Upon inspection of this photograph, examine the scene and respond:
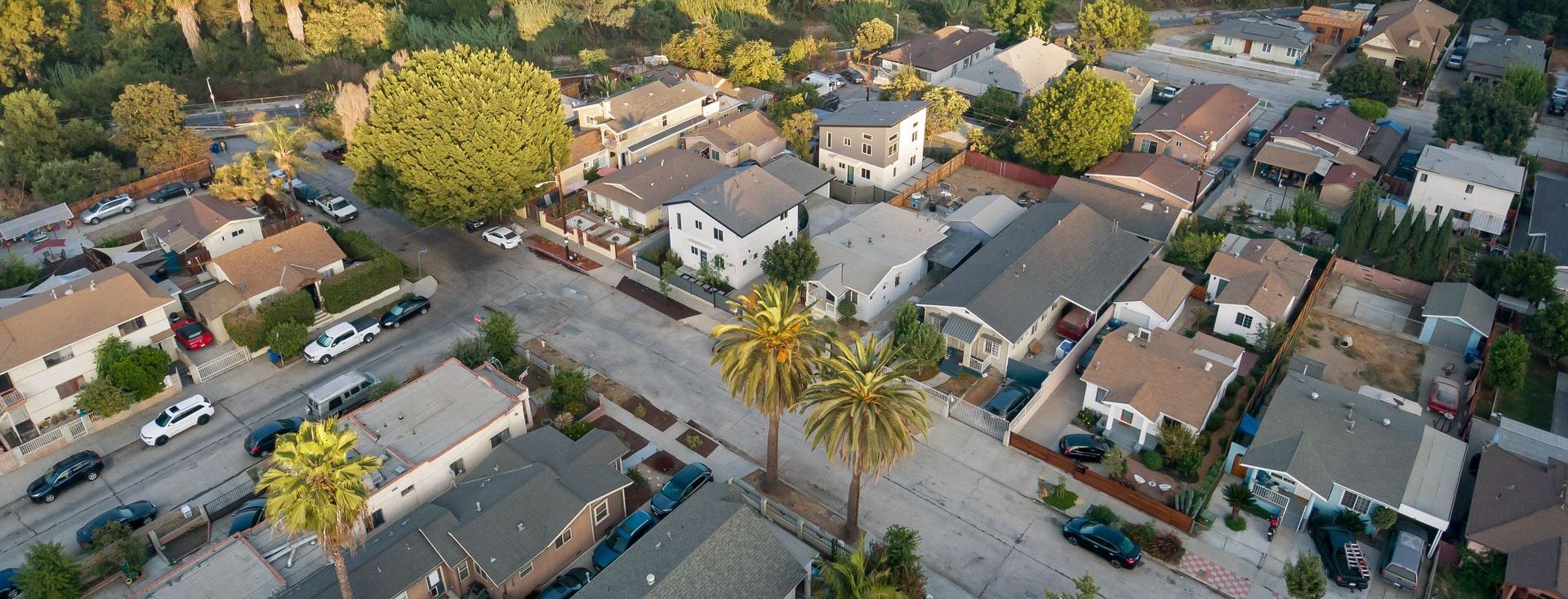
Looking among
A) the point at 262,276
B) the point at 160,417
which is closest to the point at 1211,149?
the point at 262,276

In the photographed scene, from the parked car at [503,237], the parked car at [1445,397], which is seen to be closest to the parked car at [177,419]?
the parked car at [503,237]

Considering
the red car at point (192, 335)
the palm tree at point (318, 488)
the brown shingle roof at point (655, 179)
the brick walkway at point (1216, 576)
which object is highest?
the palm tree at point (318, 488)

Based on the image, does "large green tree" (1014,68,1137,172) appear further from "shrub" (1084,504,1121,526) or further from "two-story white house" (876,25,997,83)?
"shrub" (1084,504,1121,526)

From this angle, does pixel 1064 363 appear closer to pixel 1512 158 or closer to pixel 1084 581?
pixel 1084 581

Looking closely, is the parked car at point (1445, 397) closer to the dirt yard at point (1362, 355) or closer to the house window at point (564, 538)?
the dirt yard at point (1362, 355)

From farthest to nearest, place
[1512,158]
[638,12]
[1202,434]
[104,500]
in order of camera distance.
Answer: [638,12]
[1512,158]
[1202,434]
[104,500]

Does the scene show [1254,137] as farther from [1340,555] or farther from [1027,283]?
[1340,555]
